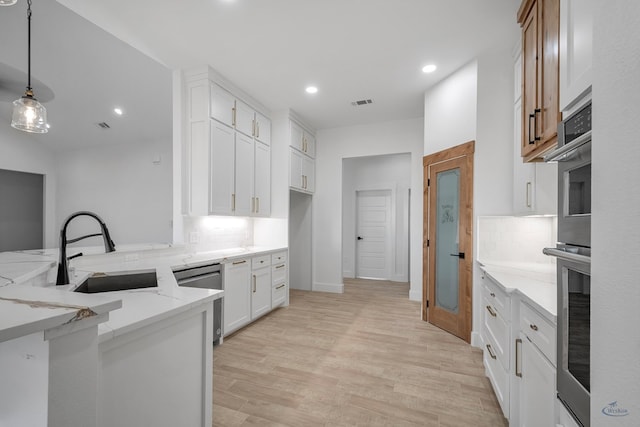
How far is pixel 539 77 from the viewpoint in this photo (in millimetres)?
1711

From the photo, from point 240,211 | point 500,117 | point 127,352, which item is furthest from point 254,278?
point 500,117

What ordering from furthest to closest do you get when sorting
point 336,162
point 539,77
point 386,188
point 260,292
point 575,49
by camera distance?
point 386,188, point 336,162, point 260,292, point 539,77, point 575,49

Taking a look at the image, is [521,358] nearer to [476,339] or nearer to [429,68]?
[476,339]

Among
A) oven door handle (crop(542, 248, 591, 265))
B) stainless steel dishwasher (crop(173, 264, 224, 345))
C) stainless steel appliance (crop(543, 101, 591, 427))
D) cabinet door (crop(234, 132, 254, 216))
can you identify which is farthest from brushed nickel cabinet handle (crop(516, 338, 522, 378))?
cabinet door (crop(234, 132, 254, 216))

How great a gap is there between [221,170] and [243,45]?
1.35 m

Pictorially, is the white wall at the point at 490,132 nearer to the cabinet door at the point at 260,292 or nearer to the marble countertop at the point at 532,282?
the marble countertop at the point at 532,282

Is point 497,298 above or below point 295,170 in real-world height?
below

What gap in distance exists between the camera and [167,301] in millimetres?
1152

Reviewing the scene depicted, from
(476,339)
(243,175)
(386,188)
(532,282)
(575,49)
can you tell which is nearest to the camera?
(575,49)

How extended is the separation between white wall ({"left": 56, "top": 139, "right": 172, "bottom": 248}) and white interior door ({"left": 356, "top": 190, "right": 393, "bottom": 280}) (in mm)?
4198

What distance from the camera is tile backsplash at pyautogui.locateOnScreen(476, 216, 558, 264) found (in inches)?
101

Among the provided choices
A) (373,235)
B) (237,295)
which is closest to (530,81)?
(237,295)

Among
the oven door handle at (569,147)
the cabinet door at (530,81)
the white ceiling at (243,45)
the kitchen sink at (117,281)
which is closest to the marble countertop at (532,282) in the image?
the oven door handle at (569,147)

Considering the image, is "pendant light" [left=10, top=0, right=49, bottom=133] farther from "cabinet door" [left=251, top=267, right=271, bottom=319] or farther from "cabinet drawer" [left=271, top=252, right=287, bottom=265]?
"cabinet drawer" [left=271, top=252, right=287, bottom=265]
